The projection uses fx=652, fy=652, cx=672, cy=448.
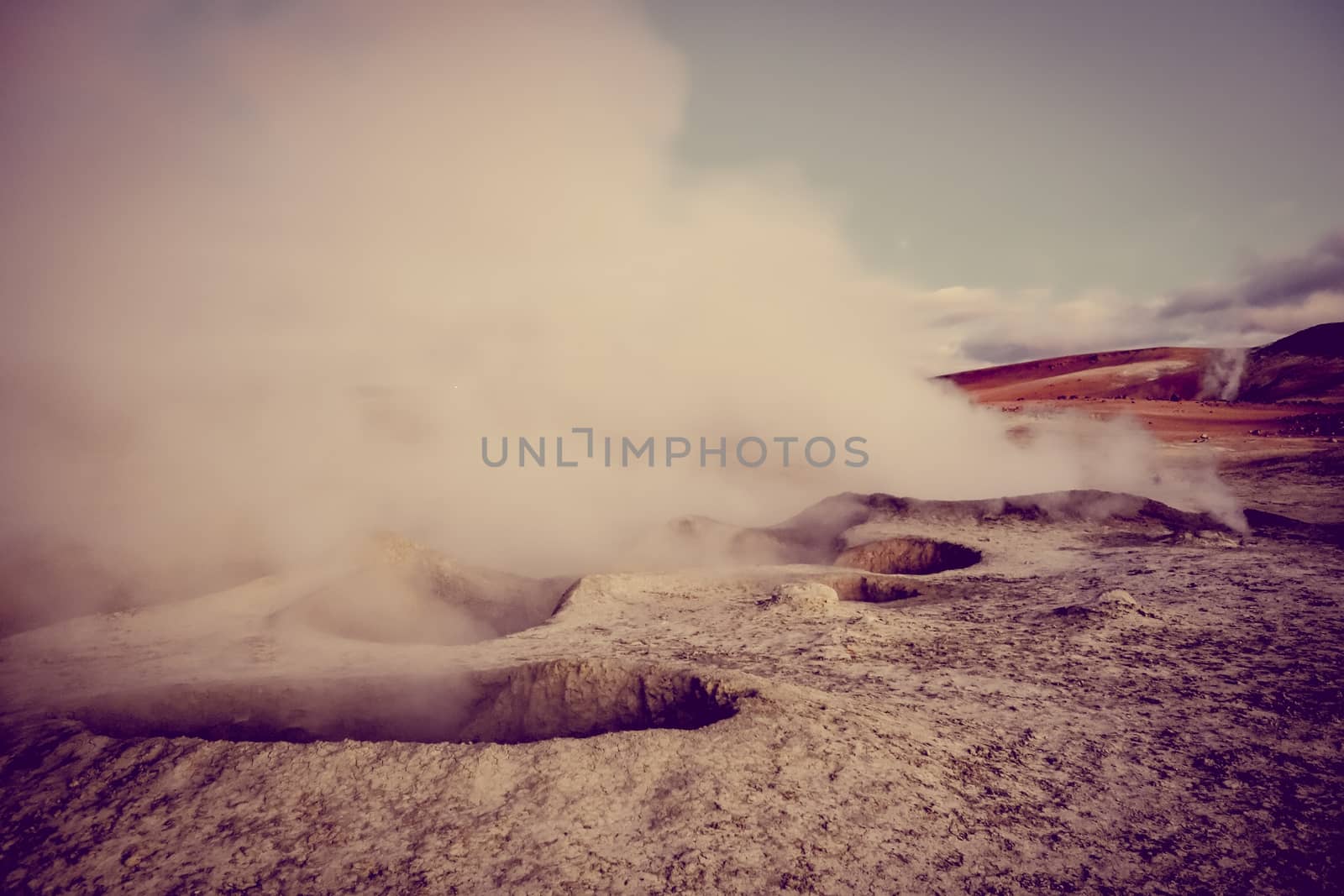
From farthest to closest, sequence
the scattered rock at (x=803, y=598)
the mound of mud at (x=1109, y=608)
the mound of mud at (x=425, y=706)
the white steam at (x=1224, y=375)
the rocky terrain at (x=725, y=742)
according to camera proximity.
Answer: the white steam at (x=1224, y=375) → the scattered rock at (x=803, y=598) → the mound of mud at (x=1109, y=608) → the mound of mud at (x=425, y=706) → the rocky terrain at (x=725, y=742)

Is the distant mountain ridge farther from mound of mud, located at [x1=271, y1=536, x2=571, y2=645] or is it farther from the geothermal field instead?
mound of mud, located at [x1=271, y1=536, x2=571, y2=645]

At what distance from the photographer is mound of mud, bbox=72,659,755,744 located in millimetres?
3553

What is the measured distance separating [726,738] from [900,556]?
16.0 ft

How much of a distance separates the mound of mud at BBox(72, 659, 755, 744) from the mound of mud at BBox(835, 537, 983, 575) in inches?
155

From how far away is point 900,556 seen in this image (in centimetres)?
711

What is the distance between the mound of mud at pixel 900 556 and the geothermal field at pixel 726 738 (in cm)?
116

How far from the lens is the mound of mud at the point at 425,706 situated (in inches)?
140

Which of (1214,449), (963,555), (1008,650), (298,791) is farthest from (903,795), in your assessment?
(1214,449)

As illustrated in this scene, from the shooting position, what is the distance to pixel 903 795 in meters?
2.47

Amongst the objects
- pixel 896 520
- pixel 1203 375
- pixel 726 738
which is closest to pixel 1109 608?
pixel 726 738

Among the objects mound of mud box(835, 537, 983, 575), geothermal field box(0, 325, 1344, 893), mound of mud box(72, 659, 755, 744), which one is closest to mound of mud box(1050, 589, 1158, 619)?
geothermal field box(0, 325, 1344, 893)

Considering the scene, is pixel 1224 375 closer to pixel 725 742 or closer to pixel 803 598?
pixel 803 598

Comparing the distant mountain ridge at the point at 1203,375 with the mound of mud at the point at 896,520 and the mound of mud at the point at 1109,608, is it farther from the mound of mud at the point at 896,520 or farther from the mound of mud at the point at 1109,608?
the mound of mud at the point at 1109,608

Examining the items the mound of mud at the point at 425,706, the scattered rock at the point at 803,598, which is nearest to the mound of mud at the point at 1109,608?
the scattered rock at the point at 803,598
